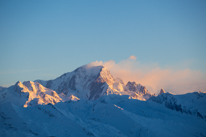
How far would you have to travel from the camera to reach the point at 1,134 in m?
195

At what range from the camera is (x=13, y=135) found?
199 meters

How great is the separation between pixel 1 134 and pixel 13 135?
23.4 ft
